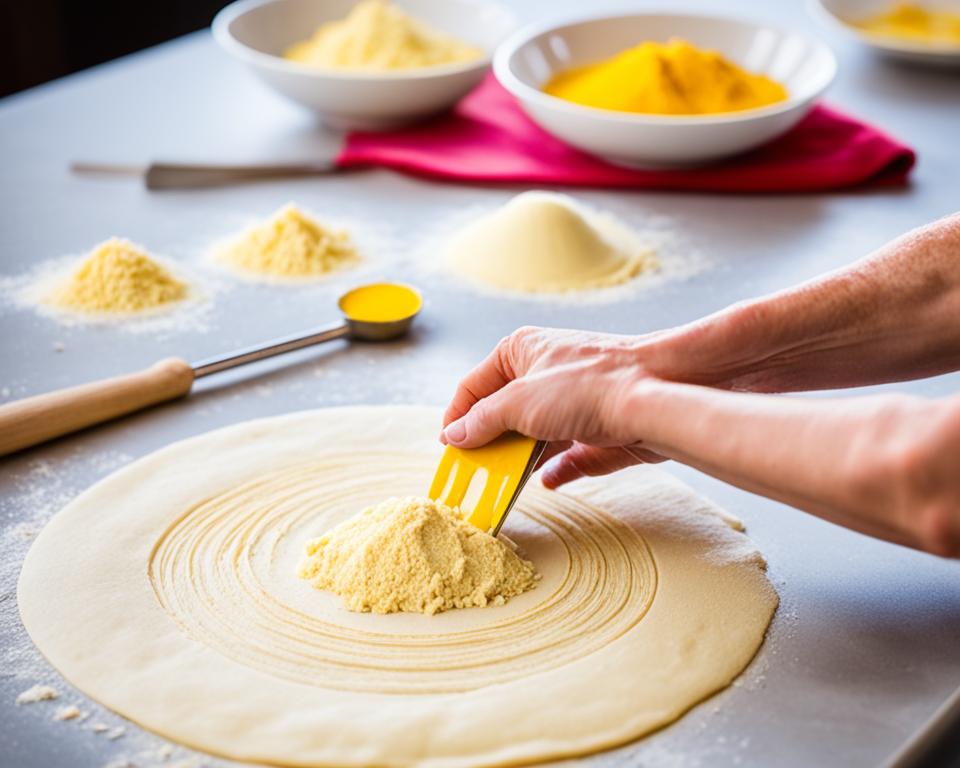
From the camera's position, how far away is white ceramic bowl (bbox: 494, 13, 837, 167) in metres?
1.87

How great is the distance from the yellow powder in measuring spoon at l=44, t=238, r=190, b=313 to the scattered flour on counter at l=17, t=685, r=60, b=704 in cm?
75

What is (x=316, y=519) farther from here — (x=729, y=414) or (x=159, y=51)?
(x=159, y=51)

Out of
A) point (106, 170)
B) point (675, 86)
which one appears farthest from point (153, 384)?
point (675, 86)

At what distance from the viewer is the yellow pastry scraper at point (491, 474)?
111cm

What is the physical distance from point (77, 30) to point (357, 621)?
2.88 m

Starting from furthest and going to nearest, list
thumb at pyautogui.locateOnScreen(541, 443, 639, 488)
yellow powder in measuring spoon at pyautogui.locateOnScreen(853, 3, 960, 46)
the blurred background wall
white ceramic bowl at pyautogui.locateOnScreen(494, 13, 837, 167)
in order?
the blurred background wall, yellow powder in measuring spoon at pyautogui.locateOnScreen(853, 3, 960, 46), white ceramic bowl at pyautogui.locateOnScreen(494, 13, 837, 167), thumb at pyautogui.locateOnScreen(541, 443, 639, 488)

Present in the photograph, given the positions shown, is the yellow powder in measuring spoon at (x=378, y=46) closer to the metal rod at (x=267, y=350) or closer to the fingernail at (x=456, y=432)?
the metal rod at (x=267, y=350)

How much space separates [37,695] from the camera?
962 mm

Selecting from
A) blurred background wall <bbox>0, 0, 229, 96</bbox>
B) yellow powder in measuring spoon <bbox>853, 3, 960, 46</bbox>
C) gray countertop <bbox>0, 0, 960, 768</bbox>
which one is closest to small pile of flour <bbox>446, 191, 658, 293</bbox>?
gray countertop <bbox>0, 0, 960, 768</bbox>

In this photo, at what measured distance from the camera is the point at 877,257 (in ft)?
3.97

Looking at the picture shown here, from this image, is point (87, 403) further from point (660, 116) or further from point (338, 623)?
point (660, 116)

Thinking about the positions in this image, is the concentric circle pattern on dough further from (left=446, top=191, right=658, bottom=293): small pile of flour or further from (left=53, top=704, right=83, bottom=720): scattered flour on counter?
(left=446, top=191, right=658, bottom=293): small pile of flour

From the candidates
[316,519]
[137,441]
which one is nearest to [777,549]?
[316,519]

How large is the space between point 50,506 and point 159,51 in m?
1.74
